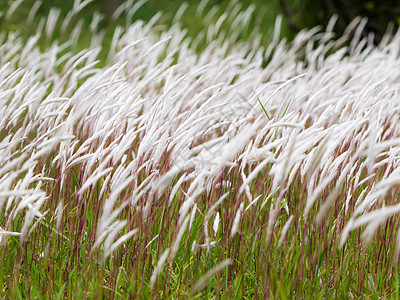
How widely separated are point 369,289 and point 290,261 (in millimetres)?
274

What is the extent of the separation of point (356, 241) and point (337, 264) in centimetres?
11

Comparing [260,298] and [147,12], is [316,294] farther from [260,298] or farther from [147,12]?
[147,12]

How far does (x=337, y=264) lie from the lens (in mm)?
1716

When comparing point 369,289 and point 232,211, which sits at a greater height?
point 232,211

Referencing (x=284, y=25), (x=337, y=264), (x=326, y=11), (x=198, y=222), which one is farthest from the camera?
(x=284, y=25)

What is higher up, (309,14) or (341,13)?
(309,14)

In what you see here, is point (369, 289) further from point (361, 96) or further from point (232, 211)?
point (361, 96)

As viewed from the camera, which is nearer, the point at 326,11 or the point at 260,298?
the point at 260,298

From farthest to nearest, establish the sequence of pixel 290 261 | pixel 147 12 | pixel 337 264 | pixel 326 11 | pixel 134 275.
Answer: pixel 147 12 < pixel 326 11 < pixel 337 264 < pixel 290 261 < pixel 134 275

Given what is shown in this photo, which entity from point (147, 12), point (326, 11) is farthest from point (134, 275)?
point (147, 12)

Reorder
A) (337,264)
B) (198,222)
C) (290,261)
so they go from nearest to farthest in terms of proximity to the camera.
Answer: (290,261) < (337,264) < (198,222)

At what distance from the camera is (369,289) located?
1.64 m

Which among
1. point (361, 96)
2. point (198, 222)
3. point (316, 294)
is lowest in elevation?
point (316, 294)

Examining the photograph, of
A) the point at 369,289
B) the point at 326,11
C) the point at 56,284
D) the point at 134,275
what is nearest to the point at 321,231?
the point at 369,289
